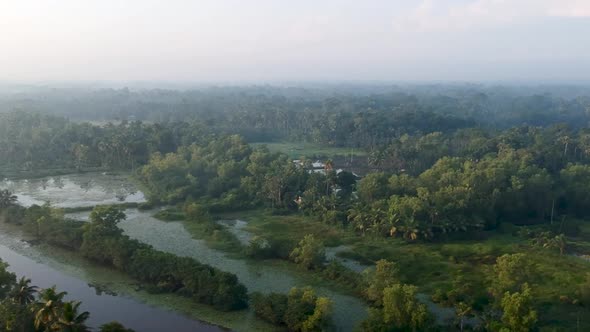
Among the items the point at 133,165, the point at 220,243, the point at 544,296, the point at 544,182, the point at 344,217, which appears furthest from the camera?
the point at 133,165

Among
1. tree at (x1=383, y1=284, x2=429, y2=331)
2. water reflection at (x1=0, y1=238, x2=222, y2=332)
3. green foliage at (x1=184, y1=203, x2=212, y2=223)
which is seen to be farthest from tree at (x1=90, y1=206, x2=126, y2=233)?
tree at (x1=383, y1=284, x2=429, y2=331)

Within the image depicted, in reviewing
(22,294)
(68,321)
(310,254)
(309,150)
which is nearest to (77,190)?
(22,294)

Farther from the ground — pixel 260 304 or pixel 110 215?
pixel 110 215

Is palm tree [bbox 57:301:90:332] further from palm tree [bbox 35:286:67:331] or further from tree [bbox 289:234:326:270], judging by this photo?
tree [bbox 289:234:326:270]

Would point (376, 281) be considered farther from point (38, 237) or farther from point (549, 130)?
point (549, 130)

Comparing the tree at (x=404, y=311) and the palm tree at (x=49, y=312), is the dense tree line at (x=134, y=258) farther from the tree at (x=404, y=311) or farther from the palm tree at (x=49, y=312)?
the tree at (x=404, y=311)

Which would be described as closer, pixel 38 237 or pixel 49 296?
pixel 49 296

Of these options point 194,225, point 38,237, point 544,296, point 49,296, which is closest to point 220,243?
point 194,225
